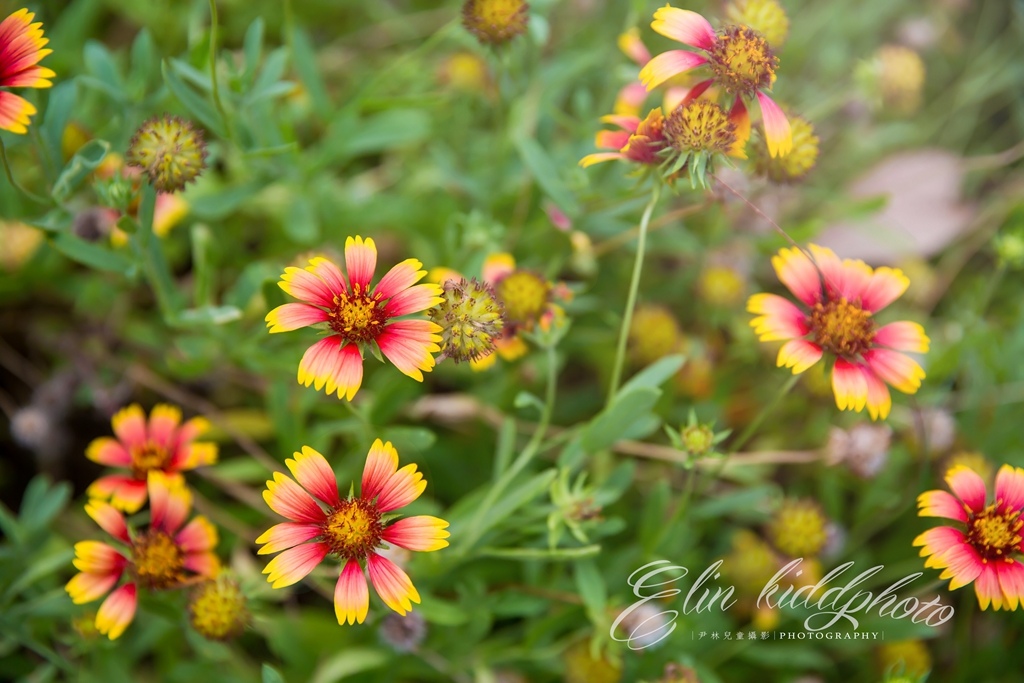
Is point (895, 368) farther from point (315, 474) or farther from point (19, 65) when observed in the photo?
point (19, 65)

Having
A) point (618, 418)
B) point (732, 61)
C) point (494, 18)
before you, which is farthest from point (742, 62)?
point (618, 418)

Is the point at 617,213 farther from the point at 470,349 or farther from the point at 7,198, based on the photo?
the point at 7,198

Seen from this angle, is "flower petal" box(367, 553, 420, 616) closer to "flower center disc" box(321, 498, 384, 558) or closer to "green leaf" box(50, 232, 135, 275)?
"flower center disc" box(321, 498, 384, 558)

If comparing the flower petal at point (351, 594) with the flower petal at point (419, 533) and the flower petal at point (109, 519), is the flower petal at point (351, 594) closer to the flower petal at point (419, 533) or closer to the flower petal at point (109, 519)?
the flower petal at point (419, 533)

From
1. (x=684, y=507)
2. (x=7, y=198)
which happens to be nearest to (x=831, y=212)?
(x=684, y=507)

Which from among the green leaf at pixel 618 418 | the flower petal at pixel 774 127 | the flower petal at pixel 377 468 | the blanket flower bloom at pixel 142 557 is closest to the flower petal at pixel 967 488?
the green leaf at pixel 618 418
